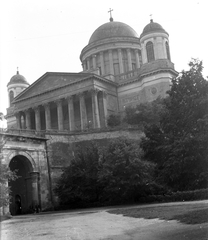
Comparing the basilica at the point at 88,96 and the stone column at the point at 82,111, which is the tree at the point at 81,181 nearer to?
the basilica at the point at 88,96

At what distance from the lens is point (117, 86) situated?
2648 inches

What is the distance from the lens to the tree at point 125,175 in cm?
3319

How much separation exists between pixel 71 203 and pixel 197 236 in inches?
1188

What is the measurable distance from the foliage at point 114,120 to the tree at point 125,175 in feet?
72.1

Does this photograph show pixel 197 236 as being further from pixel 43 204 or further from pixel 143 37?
pixel 143 37

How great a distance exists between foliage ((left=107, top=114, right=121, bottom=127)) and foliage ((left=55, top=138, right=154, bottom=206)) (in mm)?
17258

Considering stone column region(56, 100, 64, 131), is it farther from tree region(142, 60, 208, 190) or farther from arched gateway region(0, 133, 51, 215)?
tree region(142, 60, 208, 190)

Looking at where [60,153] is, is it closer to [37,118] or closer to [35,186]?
[35,186]

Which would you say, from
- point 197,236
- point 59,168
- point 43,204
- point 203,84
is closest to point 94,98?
point 59,168

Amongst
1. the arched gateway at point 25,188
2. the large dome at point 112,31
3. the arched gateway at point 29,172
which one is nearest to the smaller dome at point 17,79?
the large dome at point 112,31

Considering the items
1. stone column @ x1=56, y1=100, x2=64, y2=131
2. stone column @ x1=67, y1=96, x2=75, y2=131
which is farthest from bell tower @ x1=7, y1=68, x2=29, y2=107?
stone column @ x1=67, y1=96, x2=75, y2=131

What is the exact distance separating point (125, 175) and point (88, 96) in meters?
31.8

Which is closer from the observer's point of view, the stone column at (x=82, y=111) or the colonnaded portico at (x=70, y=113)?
the colonnaded portico at (x=70, y=113)

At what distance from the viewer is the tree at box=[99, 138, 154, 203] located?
33188 mm
